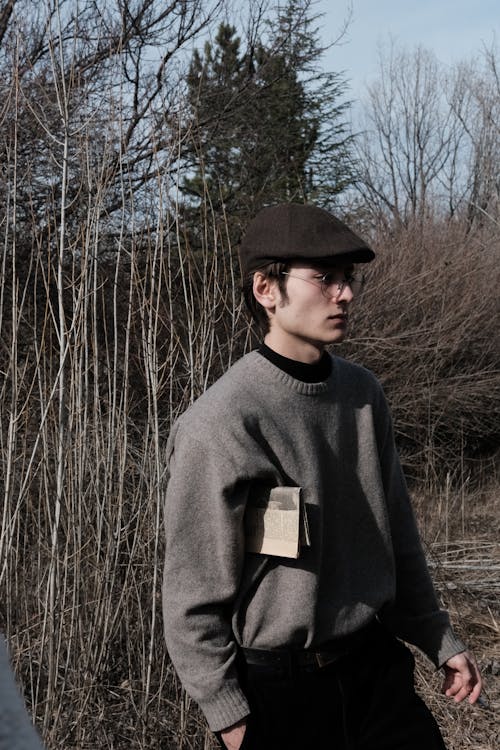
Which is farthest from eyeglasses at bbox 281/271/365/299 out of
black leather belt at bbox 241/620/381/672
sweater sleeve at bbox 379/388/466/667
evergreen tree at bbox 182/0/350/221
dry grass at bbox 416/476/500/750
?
evergreen tree at bbox 182/0/350/221

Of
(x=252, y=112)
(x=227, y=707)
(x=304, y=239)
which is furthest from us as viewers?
(x=252, y=112)

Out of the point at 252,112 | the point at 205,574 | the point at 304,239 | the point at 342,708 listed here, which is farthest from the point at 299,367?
the point at 252,112

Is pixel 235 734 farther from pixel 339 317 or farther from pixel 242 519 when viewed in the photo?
pixel 339 317

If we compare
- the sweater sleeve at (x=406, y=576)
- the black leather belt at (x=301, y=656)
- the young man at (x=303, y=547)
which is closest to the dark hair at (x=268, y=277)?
the young man at (x=303, y=547)

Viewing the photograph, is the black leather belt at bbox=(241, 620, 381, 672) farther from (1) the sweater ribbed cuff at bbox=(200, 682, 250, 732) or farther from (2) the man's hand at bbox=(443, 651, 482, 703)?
(2) the man's hand at bbox=(443, 651, 482, 703)

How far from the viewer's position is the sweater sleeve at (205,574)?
150 centimetres

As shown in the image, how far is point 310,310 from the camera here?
1.68 meters

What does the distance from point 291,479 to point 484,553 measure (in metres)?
4.47

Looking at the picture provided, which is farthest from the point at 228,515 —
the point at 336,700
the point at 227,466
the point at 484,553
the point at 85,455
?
the point at 484,553

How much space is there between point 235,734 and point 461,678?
19.1 inches

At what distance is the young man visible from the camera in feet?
5.02

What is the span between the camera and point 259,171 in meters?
7.79

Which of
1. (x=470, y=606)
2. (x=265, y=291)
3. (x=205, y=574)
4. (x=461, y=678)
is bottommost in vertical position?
(x=470, y=606)

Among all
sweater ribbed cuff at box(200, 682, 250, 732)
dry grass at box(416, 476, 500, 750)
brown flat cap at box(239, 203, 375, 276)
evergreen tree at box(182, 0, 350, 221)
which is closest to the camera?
sweater ribbed cuff at box(200, 682, 250, 732)
